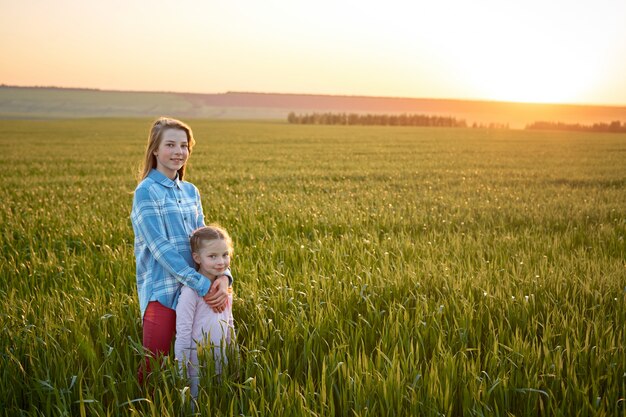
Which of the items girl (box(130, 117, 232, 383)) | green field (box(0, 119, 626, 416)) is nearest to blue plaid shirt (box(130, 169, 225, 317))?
girl (box(130, 117, 232, 383))

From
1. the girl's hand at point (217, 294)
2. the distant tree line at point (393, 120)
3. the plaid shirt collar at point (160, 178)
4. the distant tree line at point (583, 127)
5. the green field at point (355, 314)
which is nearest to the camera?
the green field at point (355, 314)

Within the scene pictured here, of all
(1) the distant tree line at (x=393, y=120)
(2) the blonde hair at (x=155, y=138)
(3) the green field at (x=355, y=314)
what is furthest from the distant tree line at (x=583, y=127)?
(2) the blonde hair at (x=155, y=138)

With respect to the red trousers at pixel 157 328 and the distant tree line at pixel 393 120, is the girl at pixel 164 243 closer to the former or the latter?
the red trousers at pixel 157 328

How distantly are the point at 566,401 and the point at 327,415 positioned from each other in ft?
4.75

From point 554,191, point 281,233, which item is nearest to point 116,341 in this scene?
point 281,233

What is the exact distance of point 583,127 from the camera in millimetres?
78188

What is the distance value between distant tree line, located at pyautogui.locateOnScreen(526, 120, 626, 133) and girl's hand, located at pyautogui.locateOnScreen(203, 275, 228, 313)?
8300 centimetres

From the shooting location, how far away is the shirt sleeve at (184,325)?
335 centimetres

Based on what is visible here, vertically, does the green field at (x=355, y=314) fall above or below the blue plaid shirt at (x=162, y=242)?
below

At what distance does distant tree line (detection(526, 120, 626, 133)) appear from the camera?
73500mm

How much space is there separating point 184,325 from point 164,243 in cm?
57

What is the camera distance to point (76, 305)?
16.0ft

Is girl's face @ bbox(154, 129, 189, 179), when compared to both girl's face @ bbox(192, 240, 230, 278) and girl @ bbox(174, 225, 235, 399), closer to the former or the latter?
girl @ bbox(174, 225, 235, 399)

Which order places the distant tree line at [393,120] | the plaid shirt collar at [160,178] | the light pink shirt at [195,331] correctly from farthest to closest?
the distant tree line at [393,120]
the plaid shirt collar at [160,178]
the light pink shirt at [195,331]
